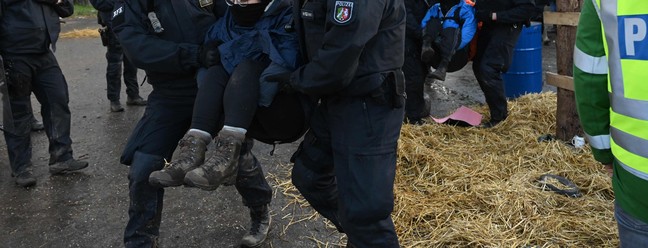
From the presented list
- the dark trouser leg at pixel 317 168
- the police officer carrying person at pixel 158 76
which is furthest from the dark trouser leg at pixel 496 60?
the police officer carrying person at pixel 158 76

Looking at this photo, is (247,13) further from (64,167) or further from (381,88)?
(64,167)

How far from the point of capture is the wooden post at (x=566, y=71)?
17.0 ft

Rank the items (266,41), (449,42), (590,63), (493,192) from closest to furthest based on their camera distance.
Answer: (590,63) < (266,41) < (493,192) < (449,42)

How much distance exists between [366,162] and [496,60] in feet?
12.8

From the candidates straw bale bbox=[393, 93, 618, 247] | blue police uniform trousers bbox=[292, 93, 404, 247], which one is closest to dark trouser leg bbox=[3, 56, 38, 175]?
straw bale bbox=[393, 93, 618, 247]

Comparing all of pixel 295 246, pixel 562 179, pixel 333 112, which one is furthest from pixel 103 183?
pixel 562 179

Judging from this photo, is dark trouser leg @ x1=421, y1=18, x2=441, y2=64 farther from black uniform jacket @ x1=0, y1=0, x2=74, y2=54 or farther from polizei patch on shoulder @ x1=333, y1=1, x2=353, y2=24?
polizei patch on shoulder @ x1=333, y1=1, x2=353, y2=24

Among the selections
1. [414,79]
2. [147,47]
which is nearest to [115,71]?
[414,79]

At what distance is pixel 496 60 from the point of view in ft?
20.2

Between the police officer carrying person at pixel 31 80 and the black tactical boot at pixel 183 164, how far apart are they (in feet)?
8.57

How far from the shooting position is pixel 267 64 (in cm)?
295

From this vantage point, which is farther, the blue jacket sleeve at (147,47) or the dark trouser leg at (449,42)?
the dark trouser leg at (449,42)

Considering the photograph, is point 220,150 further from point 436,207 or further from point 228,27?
point 436,207

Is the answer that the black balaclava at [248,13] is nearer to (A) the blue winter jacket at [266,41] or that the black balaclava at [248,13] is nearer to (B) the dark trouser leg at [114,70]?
(A) the blue winter jacket at [266,41]
